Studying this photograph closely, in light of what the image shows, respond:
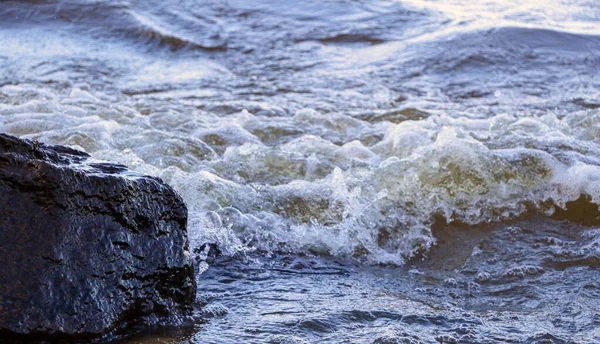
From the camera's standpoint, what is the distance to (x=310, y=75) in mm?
7594

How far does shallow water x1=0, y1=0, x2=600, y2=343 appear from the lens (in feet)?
9.60

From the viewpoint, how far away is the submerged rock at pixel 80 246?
2334 millimetres

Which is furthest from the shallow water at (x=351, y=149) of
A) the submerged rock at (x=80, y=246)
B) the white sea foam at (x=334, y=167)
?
the submerged rock at (x=80, y=246)

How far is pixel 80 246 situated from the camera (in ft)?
8.02

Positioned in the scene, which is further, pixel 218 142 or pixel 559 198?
pixel 218 142

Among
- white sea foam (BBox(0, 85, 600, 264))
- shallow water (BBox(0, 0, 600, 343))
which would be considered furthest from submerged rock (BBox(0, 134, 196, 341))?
white sea foam (BBox(0, 85, 600, 264))

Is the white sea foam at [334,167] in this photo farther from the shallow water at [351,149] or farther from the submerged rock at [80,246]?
the submerged rock at [80,246]

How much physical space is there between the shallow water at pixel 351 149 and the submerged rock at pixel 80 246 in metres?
0.19

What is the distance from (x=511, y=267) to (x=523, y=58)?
201 inches

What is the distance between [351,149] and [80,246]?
278 centimetres

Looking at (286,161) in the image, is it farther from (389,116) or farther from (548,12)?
(548,12)

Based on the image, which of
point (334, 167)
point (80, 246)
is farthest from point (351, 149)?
point (80, 246)

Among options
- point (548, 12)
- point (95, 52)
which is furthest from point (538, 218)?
point (548, 12)

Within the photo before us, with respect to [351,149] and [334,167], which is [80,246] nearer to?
[334,167]
